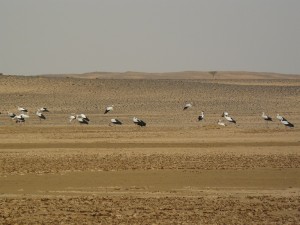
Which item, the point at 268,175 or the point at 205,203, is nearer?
the point at 205,203

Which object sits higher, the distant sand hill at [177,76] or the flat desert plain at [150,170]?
the distant sand hill at [177,76]

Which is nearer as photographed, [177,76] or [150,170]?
[150,170]

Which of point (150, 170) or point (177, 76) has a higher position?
point (177, 76)

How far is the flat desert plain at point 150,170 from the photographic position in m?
12.7

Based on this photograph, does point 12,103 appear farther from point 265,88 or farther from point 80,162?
point 80,162

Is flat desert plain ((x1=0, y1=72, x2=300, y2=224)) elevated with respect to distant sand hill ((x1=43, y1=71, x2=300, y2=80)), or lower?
lower

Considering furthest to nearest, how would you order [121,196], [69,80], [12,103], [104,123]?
[69,80] → [12,103] → [104,123] → [121,196]

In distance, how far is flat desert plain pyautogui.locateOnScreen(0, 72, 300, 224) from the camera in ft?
41.6

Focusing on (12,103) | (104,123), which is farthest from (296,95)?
(104,123)

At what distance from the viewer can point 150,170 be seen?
19.4 meters

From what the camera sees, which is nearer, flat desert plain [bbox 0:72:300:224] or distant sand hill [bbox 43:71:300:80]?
flat desert plain [bbox 0:72:300:224]

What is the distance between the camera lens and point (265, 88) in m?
69.9

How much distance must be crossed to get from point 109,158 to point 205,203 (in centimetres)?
904

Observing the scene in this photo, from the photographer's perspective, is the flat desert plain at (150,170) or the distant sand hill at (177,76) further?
the distant sand hill at (177,76)
